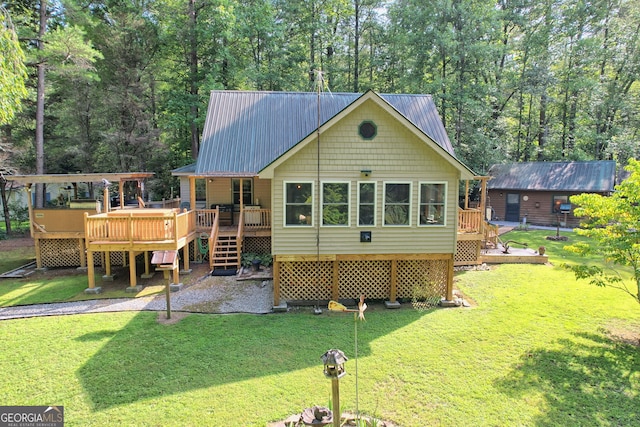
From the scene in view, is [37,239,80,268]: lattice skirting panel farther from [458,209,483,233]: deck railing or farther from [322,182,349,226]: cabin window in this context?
[458,209,483,233]: deck railing

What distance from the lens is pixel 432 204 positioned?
31.4 feet

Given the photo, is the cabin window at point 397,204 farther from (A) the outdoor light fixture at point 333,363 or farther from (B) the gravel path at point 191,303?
(A) the outdoor light fixture at point 333,363

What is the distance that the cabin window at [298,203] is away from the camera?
30.3 ft

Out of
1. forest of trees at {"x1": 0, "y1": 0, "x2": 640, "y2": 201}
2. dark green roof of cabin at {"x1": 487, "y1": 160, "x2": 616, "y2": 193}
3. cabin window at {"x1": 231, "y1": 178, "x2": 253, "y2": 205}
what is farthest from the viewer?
forest of trees at {"x1": 0, "y1": 0, "x2": 640, "y2": 201}

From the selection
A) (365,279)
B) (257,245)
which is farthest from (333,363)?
(257,245)

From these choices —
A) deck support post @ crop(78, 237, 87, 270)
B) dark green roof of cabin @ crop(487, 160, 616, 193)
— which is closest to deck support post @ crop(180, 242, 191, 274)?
deck support post @ crop(78, 237, 87, 270)

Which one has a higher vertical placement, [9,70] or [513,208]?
[9,70]

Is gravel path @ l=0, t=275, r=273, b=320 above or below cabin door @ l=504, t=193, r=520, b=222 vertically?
below

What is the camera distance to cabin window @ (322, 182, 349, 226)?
9.30m

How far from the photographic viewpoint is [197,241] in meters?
13.5

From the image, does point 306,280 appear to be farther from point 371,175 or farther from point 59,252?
point 59,252

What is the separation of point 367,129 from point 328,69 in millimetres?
20977

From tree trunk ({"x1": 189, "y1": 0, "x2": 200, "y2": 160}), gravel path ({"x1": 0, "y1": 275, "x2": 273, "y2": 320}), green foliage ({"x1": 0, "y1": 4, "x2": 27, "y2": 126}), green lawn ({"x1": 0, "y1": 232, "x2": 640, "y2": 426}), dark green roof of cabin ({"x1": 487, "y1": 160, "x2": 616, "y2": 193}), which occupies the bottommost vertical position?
green lawn ({"x1": 0, "y1": 232, "x2": 640, "y2": 426})

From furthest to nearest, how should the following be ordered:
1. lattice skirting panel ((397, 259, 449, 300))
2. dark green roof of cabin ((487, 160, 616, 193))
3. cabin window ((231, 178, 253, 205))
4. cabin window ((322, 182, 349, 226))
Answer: dark green roof of cabin ((487, 160, 616, 193)) → cabin window ((231, 178, 253, 205)) → lattice skirting panel ((397, 259, 449, 300)) → cabin window ((322, 182, 349, 226))
